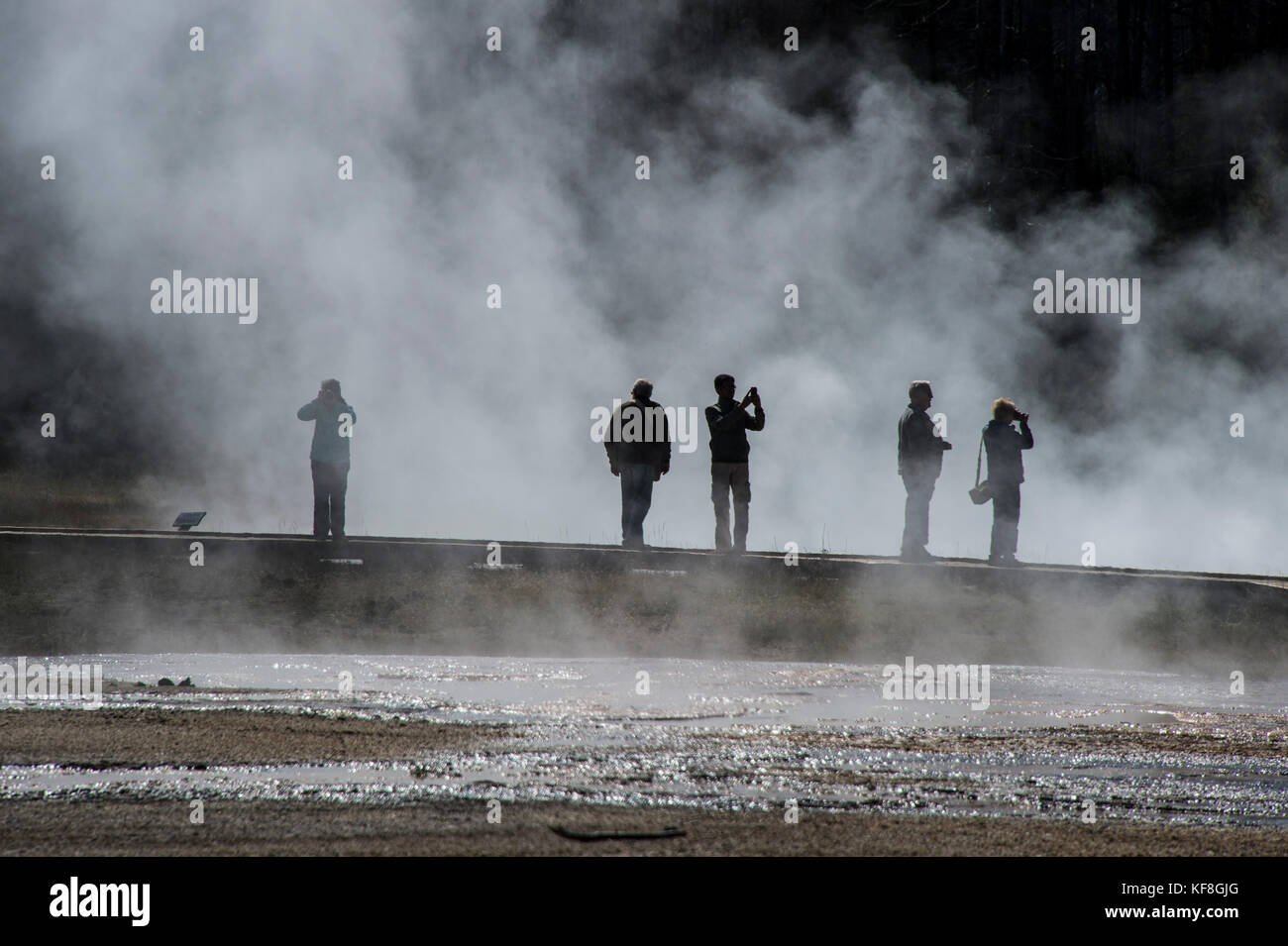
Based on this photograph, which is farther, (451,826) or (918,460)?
(918,460)

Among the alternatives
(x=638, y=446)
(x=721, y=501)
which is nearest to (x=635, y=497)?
(x=638, y=446)

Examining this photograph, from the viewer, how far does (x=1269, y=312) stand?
19.3 metres

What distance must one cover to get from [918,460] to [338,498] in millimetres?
4474

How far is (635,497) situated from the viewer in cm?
1109

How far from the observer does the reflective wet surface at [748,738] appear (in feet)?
17.8

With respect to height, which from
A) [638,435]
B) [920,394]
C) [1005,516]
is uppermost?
[920,394]

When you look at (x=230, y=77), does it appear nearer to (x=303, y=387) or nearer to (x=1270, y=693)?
(x=303, y=387)

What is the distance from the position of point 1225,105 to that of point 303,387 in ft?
45.1

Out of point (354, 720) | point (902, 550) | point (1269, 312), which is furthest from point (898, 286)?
point (354, 720)

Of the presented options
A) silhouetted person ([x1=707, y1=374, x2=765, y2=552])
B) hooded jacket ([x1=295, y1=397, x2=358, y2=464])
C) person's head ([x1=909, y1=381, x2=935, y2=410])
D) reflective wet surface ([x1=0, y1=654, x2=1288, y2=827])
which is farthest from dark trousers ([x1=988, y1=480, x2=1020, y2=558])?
hooded jacket ([x1=295, y1=397, x2=358, y2=464])

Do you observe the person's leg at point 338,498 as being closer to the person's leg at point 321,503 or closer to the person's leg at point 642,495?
the person's leg at point 321,503

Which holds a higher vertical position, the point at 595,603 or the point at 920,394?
the point at 920,394

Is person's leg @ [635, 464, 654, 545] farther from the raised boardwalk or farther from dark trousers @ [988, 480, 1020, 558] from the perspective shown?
dark trousers @ [988, 480, 1020, 558]

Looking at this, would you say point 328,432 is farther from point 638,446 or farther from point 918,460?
point 918,460
